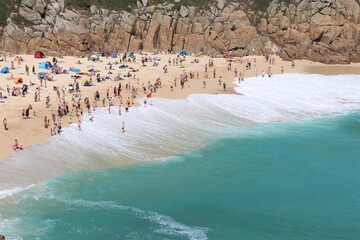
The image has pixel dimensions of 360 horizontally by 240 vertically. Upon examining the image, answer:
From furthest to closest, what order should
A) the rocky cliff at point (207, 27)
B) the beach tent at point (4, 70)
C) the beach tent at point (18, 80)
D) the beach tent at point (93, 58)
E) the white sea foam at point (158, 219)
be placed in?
the rocky cliff at point (207, 27)
the beach tent at point (93, 58)
the beach tent at point (4, 70)
the beach tent at point (18, 80)
the white sea foam at point (158, 219)

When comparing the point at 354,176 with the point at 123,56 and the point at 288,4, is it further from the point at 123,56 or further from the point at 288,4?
the point at 288,4

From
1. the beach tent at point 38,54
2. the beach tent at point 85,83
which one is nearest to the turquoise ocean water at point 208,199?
the beach tent at point 85,83

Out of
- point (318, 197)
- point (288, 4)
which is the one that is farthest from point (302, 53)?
point (318, 197)

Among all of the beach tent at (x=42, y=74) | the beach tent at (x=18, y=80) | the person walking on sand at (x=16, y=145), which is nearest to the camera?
the person walking on sand at (x=16, y=145)

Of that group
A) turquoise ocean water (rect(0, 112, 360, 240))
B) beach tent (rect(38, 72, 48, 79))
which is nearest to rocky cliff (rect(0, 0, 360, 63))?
beach tent (rect(38, 72, 48, 79))

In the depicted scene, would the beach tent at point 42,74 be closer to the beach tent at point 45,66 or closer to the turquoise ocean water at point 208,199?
the beach tent at point 45,66
